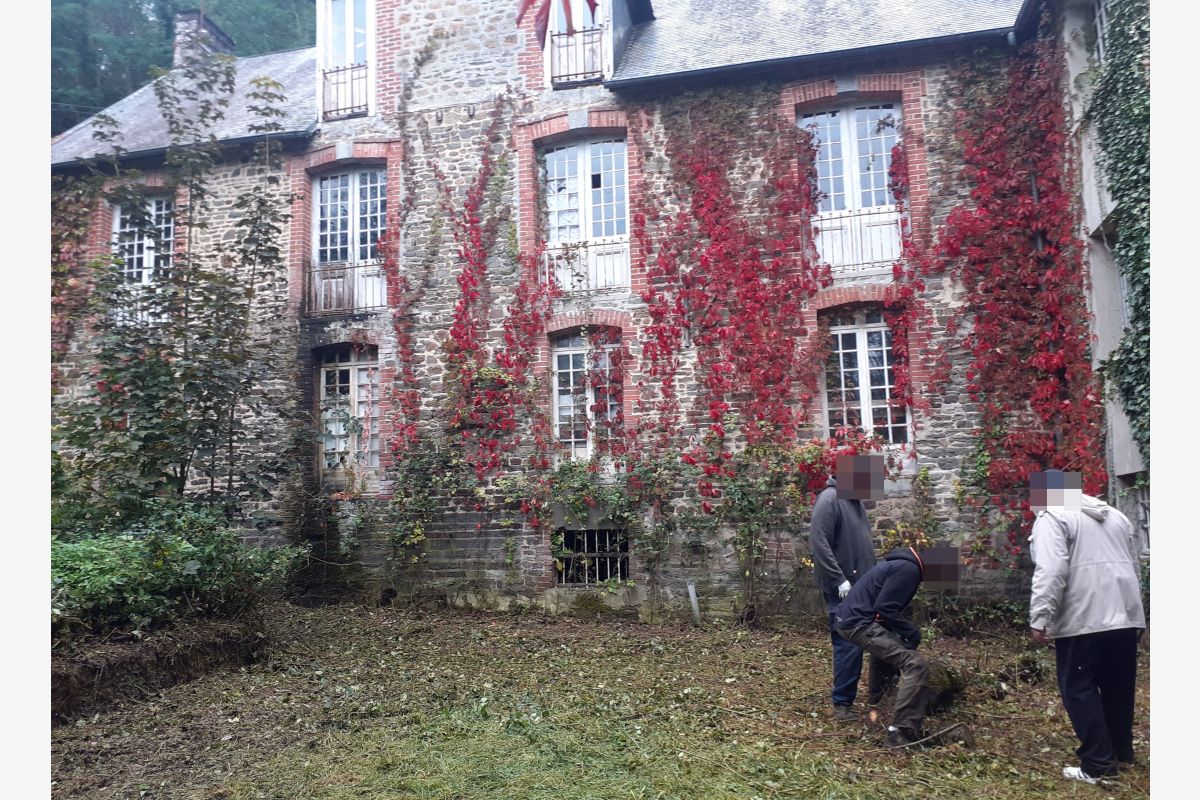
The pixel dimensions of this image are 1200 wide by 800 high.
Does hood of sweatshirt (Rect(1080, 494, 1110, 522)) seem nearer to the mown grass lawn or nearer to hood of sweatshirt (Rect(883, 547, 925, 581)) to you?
hood of sweatshirt (Rect(883, 547, 925, 581))

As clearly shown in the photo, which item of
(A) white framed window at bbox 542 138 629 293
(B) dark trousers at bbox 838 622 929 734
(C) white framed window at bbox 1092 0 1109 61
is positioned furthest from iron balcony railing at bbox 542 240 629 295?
(B) dark trousers at bbox 838 622 929 734

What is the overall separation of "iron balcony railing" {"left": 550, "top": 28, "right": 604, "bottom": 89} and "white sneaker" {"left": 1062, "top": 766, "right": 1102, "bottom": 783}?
1041 cm

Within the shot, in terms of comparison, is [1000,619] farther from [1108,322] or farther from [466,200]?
[466,200]

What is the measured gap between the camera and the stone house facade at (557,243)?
10859 mm

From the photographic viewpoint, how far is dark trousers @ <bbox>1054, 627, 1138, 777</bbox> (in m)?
4.71

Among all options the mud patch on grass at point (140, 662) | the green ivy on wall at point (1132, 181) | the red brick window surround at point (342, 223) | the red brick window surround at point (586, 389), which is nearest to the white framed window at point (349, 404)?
the red brick window surround at point (342, 223)

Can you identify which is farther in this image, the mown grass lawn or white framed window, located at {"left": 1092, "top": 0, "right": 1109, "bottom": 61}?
white framed window, located at {"left": 1092, "top": 0, "right": 1109, "bottom": 61}

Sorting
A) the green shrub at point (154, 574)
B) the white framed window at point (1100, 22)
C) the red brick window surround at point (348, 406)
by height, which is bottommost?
the green shrub at point (154, 574)

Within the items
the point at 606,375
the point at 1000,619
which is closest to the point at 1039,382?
the point at 1000,619

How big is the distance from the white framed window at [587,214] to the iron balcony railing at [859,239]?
2.69 metres

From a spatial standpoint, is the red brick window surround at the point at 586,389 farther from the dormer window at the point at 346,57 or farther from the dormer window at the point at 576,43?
the dormer window at the point at 346,57

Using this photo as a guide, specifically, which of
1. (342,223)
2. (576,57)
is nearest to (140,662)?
(342,223)

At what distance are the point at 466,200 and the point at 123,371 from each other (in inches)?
204

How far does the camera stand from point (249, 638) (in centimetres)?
862
